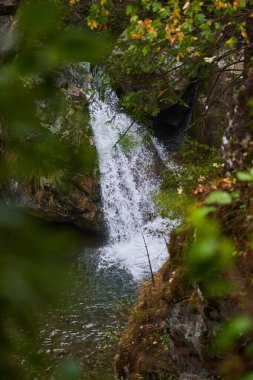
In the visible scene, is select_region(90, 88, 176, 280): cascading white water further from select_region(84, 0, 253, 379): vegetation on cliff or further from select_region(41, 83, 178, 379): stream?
select_region(84, 0, 253, 379): vegetation on cliff

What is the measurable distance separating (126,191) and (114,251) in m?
1.84

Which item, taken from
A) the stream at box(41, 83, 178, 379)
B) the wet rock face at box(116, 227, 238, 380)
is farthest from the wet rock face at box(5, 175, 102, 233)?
the wet rock face at box(116, 227, 238, 380)

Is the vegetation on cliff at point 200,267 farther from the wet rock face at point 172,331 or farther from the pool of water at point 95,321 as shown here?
the pool of water at point 95,321

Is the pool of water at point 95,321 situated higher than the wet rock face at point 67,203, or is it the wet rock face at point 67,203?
the wet rock face at point 67,203

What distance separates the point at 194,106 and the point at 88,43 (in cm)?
1301

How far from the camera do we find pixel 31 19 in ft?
2.01

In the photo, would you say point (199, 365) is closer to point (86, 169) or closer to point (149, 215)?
point (86, 169)

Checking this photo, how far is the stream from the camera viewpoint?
7297 mm

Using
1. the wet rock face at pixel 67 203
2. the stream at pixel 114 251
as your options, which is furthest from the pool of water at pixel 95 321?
the wet rock face at pixel 67 203

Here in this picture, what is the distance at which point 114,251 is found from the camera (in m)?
11.3

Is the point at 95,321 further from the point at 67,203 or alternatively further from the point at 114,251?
the point at 67,203

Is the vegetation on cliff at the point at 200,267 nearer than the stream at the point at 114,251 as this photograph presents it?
Yes

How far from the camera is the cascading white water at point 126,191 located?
449 inches

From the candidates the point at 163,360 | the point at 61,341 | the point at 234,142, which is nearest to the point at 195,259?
the point at 234,142
